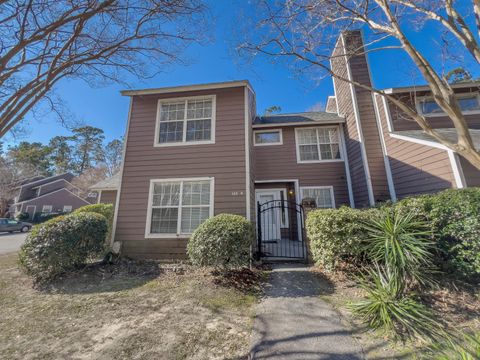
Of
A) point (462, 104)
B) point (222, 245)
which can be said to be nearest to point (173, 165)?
point (222, 245)

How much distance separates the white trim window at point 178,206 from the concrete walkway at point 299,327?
313 cm

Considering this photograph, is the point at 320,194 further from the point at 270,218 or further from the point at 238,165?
the point at 238,165

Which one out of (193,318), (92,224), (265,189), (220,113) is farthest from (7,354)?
(265,189)

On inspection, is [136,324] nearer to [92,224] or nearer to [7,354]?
[7,354]

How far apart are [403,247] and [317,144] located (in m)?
6.87

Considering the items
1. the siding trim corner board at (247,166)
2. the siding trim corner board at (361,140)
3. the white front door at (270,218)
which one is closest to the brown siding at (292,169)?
the white front door at (270,218)

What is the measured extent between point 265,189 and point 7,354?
28.0ft

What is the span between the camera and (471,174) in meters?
5.48

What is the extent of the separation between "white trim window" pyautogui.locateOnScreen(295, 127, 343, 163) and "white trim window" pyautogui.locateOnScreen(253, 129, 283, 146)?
838 mm

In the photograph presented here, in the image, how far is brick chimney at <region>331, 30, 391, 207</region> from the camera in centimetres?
783

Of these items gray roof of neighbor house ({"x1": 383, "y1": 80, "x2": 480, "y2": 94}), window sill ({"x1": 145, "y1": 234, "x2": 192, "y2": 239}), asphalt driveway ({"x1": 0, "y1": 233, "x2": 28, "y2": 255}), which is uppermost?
gray roof of neighbor house ({"x1": 383, "y1": 80, "x2": 480, "y2": 94})

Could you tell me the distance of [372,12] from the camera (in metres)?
4.81

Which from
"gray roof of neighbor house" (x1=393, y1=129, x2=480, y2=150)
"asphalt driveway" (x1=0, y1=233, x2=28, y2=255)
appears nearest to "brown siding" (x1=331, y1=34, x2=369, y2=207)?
"gray roof of neighbor house" (x1=393, y1=129, x2=480, y2=150)

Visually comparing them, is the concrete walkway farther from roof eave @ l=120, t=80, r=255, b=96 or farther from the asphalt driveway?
the asphalt driveway
